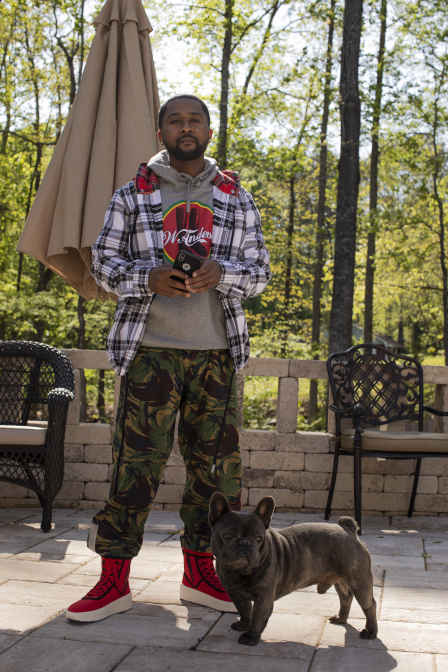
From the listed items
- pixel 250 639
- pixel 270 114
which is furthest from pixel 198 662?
pixel 270 114

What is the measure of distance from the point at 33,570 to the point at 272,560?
5.02ft

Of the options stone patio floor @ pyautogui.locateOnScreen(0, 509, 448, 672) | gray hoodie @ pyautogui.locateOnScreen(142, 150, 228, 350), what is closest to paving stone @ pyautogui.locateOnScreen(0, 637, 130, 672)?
stone patio floor @ pyautogui.locateOnScreen(0, 509, 448, 672)

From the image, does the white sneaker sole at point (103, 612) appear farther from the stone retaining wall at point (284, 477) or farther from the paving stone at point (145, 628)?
the stone retaining wall at point (284, 477)

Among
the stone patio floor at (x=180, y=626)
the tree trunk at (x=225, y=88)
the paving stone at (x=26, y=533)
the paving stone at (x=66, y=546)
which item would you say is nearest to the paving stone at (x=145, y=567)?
the stone patio floor at (x=180, y=626)

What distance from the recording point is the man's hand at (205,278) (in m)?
2.55

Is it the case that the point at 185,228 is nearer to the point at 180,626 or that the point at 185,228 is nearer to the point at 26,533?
the point at 180,626

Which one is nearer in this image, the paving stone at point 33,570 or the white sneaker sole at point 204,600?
the white sneaker sole at point 204,600

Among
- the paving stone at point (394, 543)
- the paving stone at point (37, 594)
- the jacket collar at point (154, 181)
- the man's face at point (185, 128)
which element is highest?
the man's face at point (185, 128)

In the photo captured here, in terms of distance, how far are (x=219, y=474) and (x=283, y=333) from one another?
47.8 feet

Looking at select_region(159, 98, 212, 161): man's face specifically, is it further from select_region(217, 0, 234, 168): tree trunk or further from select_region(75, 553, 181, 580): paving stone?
select_region(217, 0, 234, 168): tree trunk

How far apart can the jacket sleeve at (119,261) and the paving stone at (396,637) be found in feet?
4.59

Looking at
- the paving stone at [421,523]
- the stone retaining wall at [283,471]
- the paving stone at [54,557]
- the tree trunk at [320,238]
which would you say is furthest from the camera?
the tree trunk at [320,238]

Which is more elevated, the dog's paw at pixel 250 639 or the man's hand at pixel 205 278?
the man's hand at pixel 205 278

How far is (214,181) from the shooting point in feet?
9.55
